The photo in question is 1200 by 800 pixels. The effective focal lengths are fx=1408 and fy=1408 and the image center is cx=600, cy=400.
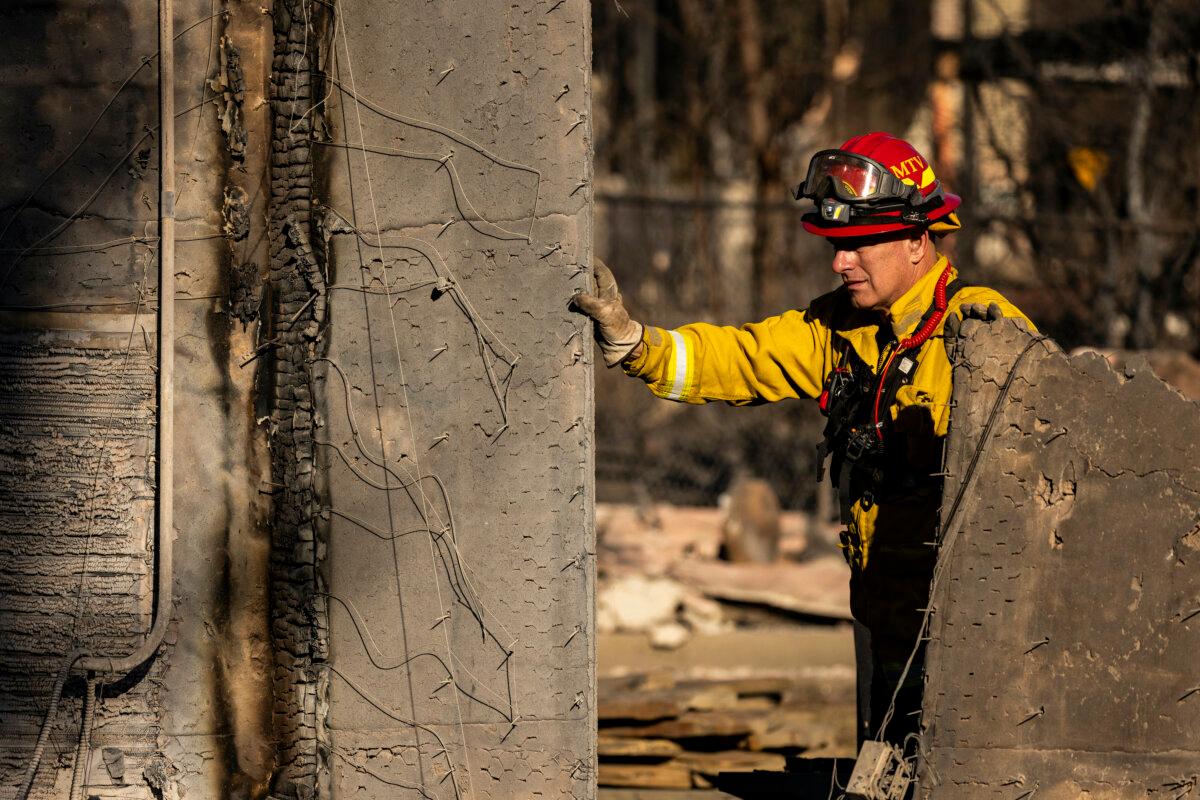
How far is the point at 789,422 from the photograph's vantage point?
466 inches

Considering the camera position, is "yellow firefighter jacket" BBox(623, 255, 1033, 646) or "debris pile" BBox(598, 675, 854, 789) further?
"debris pile" BBox(598, 675, 854, 789)

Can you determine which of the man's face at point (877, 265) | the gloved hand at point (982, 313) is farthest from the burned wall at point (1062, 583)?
the man's face at point (877, 265)

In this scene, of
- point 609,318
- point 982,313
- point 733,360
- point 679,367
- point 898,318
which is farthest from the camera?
point 733,360

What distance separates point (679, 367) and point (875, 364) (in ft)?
1.93

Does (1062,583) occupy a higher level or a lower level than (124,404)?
lower

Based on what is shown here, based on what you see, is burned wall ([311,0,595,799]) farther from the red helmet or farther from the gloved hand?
the gloved hand

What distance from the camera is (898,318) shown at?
4148mm

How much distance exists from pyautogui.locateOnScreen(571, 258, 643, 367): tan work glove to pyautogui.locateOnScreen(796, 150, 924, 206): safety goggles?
607 millimetres

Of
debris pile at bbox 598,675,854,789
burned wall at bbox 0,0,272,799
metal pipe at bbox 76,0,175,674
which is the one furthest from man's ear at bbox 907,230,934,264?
debris pile at bbox 598,675,854,789

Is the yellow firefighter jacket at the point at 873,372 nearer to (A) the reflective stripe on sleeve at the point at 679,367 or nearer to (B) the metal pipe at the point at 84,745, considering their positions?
(A) the reflective stripe on sleeve at the point at 679,367

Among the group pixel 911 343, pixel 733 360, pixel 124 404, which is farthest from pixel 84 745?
pixel 911 343

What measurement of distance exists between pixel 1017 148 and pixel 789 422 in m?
3.10

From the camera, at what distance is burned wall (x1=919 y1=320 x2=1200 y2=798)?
3.62 metres

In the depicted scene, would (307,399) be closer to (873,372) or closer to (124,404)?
(124,404)
